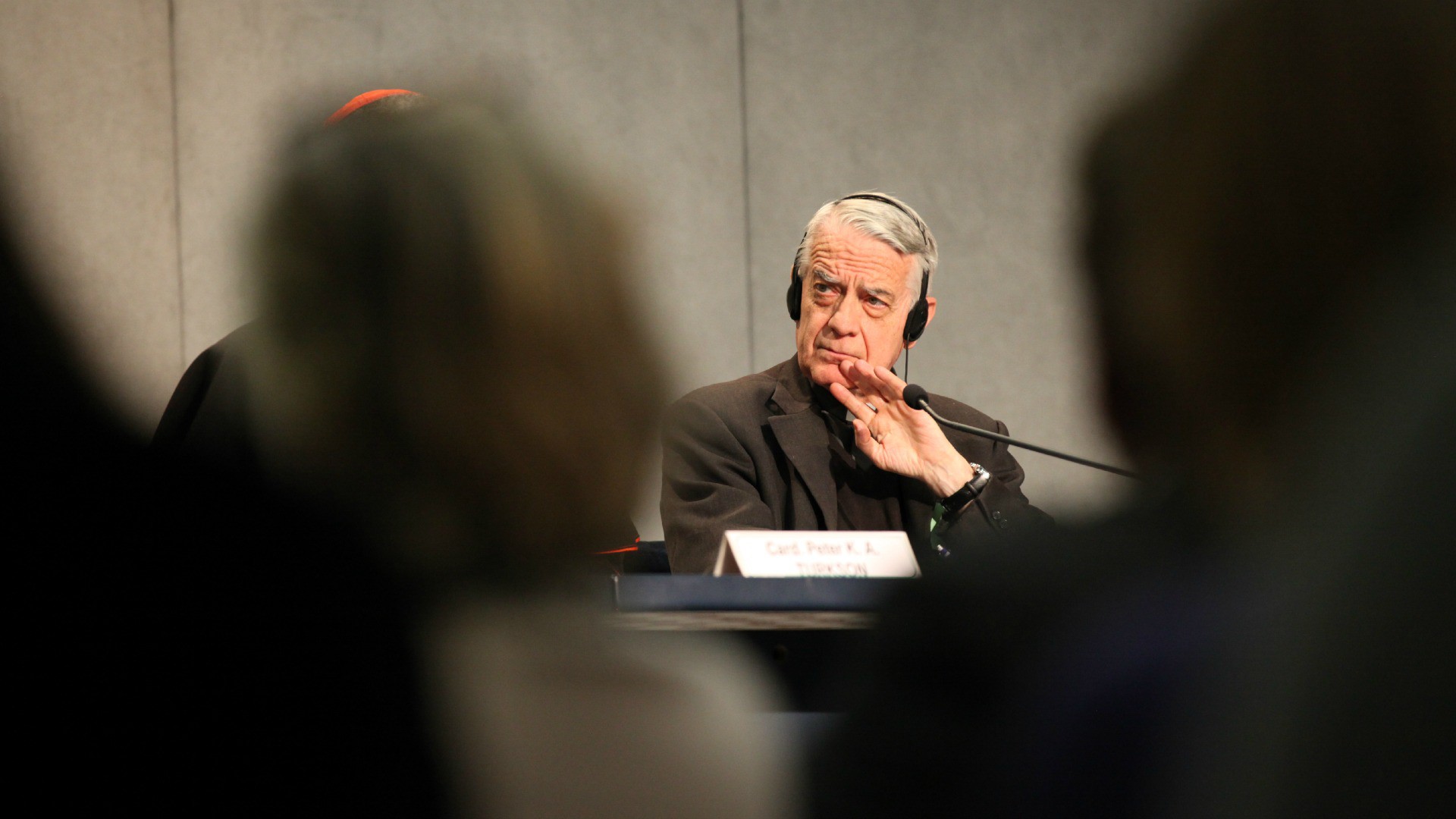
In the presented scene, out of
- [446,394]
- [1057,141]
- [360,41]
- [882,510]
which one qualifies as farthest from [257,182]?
[1057,141]

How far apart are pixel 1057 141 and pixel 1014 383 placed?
31.7 inches

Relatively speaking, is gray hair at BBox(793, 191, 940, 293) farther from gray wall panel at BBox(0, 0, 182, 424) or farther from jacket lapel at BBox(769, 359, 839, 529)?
gray wall panel at BBox(0, 0, 182, 424)

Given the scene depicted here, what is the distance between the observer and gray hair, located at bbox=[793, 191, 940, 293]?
2.44 meters

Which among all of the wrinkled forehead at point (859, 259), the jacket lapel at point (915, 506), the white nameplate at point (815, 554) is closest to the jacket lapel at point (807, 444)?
the jacket lapel at point (915, 506)

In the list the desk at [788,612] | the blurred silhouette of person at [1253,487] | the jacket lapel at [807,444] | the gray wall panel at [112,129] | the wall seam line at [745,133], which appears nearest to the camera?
the blurred silhouette of person at [1253,487]

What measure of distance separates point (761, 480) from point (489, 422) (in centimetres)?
167

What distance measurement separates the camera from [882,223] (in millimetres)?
2447

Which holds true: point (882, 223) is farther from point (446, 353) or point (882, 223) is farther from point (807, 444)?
point (446, 353)

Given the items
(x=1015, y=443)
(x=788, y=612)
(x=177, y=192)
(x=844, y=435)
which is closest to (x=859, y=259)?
(x=844, y=435)

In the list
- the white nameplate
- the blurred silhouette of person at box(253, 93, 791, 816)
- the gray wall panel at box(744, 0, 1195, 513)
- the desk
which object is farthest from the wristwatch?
the gray wall panel at box(744, 0, 1195, 513)

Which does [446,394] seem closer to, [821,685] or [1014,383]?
[821,685]

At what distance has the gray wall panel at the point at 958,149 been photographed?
4184 millimetres

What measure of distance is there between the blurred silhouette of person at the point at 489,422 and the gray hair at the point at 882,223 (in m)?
1.86

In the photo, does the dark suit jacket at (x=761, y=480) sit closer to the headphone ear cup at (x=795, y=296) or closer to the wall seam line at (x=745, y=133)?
the headphone ear cup at (x=795, y=296)
